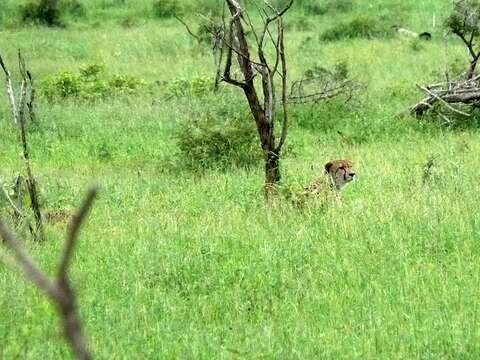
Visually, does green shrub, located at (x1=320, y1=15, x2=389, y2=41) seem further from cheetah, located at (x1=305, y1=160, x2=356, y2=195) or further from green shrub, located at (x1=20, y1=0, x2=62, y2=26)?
cheetah, located at (x1=305, y1=160, x2=356, y2=195)

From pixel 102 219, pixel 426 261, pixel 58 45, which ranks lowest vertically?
pixel 58 45

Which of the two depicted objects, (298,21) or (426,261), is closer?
(426,261)

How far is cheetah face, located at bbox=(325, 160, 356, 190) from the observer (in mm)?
6734

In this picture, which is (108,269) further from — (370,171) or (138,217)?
(370,171)

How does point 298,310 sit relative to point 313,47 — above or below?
above

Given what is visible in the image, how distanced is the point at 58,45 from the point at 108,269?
15.7m

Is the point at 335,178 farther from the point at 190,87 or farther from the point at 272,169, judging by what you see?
the point at 190,87

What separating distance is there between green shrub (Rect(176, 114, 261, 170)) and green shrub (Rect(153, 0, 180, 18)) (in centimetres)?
1521

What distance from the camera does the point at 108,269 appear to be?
5.19m

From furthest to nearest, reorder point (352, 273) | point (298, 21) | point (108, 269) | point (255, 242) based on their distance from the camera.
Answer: point (298, 21)
point (255, 242)
point (108, 269)
point (352, 273)

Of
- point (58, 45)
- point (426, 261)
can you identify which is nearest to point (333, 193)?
point (426, 261)

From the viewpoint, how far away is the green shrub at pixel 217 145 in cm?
925

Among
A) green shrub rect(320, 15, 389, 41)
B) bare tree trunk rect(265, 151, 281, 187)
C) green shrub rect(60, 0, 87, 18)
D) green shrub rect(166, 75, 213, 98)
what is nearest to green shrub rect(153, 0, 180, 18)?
green shrub rect(60, 0, 87, 18)

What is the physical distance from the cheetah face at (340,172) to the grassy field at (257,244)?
221 mm
